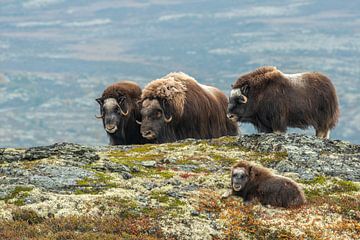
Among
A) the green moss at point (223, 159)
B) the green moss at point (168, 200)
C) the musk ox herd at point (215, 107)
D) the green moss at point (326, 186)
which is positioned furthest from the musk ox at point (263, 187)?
the musk ox herd at point (215, 107)

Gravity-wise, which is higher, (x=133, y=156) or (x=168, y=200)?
(x=168, y=200)

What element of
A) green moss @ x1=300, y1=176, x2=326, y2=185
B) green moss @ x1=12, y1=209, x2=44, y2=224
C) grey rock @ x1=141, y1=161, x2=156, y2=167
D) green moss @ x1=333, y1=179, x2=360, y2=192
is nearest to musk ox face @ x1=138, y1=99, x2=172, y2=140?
grey rock @ x1=141, y1=161, x2=156, y2=167

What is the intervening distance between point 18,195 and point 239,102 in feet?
37.4

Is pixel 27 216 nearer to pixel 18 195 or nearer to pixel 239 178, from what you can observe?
pixel 18 195

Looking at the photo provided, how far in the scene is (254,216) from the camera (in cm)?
1248

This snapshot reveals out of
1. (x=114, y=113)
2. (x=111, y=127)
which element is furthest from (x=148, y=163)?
(x=114, y=113)

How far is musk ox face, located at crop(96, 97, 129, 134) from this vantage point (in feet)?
80.3

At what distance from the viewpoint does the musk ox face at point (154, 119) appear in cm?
2339

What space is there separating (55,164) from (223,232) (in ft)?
15.3

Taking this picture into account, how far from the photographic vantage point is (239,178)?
13602 millimetres

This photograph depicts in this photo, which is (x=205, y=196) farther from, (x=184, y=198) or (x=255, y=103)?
Result: (x=255, y=103)

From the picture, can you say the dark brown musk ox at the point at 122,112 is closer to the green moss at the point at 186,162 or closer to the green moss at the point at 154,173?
the green moss at the point at 186,162

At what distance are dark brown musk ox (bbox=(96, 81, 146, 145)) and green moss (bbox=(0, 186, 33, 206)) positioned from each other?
440 inches

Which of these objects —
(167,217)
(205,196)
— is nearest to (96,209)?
(167,217)
